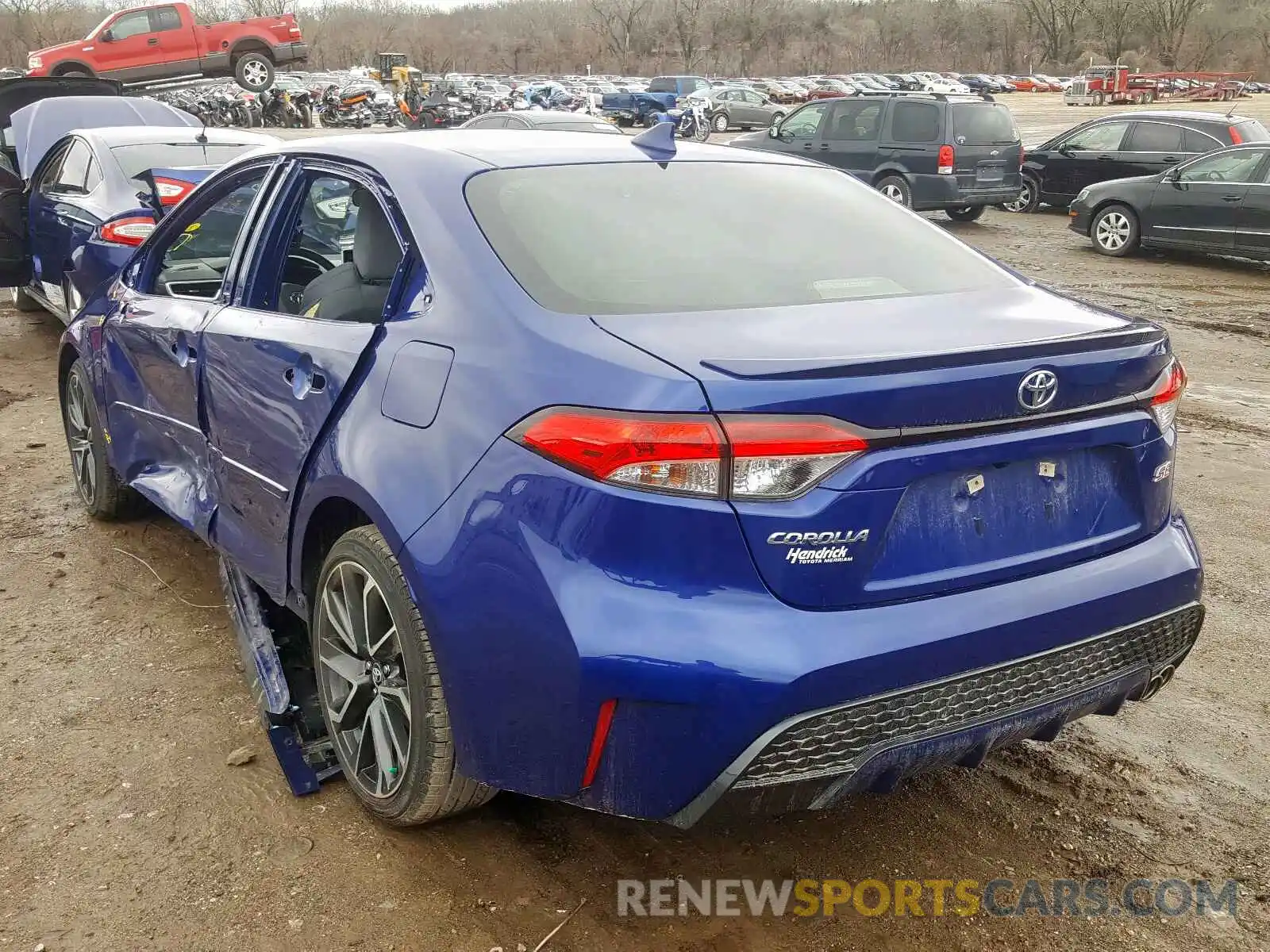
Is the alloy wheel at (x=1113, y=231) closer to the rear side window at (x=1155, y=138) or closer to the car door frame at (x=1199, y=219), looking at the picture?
the car door frame at (x=1199, y=219)

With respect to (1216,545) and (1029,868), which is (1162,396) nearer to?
(1029,868)

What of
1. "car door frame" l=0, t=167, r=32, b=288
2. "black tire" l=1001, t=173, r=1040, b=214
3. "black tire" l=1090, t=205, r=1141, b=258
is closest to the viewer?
"car door frame" l=0, t=167, r=32, b=288

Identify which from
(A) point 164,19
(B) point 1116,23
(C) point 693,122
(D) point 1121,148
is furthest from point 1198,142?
(B) point 1116,23

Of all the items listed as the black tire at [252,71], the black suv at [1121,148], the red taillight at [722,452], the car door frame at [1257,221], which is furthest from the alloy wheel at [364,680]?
the black tire at [252,71]

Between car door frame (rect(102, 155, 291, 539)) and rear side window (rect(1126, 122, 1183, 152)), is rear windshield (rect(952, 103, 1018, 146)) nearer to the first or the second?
rear side window (rect(1126, 122, 1183, 152))

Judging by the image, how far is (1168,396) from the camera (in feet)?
8.59

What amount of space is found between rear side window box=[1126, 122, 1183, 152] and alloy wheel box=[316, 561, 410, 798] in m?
15.4

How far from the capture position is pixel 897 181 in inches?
643

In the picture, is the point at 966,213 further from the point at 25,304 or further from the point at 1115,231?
the point at 25,304

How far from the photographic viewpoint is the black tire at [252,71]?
27766mm

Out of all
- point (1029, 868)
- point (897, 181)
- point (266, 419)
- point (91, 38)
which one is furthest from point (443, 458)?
point (91, 38)

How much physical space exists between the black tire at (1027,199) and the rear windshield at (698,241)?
15209 millimetres

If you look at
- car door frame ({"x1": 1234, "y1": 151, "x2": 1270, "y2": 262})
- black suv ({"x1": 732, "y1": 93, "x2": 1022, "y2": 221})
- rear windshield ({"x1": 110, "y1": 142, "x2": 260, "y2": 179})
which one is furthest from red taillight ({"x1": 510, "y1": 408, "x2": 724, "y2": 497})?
black suv ({"x1": 732, "y1": 93, "x2": 1022, "y2": 221})

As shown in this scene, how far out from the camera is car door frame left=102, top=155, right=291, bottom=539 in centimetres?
356
